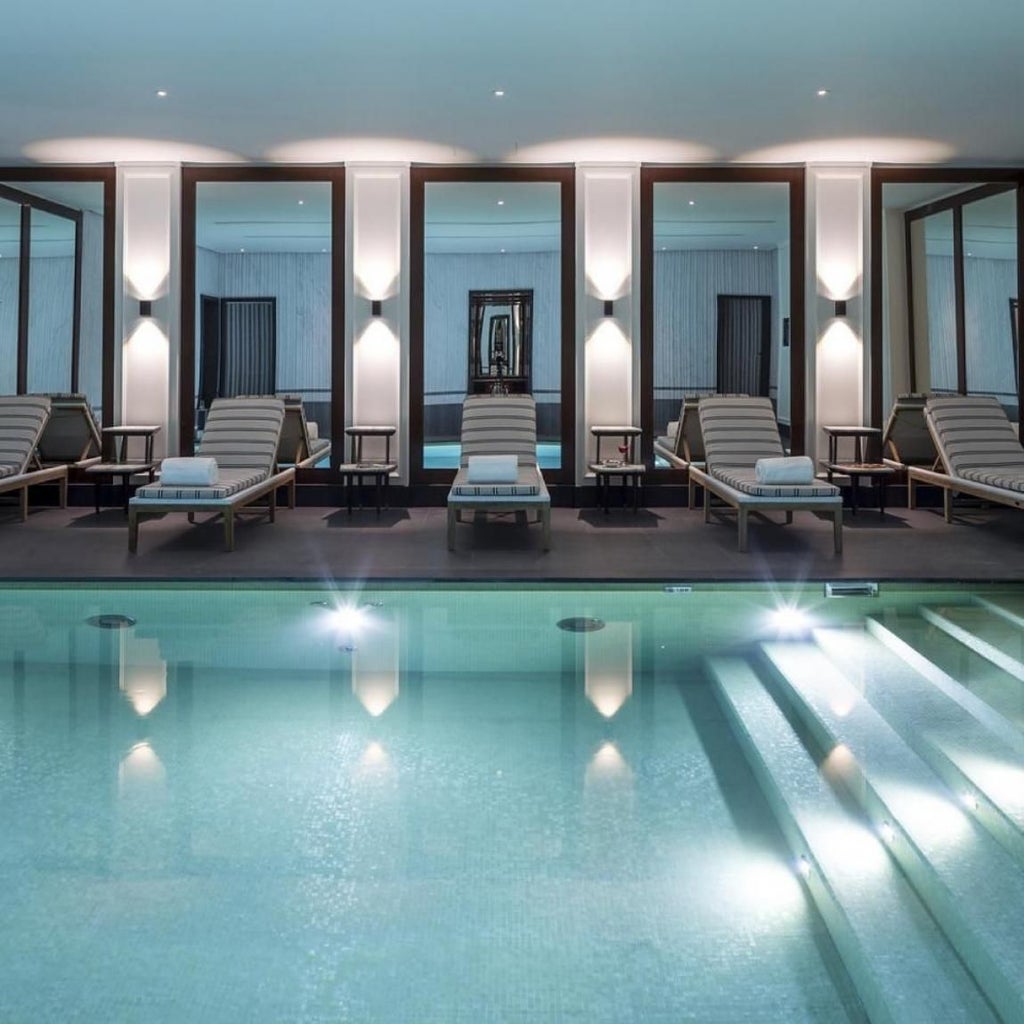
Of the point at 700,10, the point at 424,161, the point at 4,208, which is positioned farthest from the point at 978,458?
the point at 4,208

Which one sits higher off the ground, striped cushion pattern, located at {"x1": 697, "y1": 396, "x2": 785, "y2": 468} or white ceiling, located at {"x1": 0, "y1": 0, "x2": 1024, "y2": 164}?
white ceiling, located at {"x1": 0, "y1": 0, "x2": 1024, "y2": 164}

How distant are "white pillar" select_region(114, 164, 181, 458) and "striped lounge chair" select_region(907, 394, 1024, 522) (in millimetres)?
6838

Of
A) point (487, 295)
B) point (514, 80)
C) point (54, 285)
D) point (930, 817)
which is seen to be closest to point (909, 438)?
point (487, 295)

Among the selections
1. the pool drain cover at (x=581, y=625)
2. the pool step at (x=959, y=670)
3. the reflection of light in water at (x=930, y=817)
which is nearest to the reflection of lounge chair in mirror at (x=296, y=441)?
the pool drain cover at (x=581, y=625)

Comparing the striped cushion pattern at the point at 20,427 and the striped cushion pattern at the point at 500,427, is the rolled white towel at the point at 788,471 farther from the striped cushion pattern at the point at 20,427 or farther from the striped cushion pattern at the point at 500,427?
the striped cushion pattern at the point at 20,427

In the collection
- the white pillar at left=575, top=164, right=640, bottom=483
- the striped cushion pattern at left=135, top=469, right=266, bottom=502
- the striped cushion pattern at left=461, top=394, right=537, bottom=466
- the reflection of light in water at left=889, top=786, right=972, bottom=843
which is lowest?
the reflection of light in water at left=889, top=786, right=972, bottom=843

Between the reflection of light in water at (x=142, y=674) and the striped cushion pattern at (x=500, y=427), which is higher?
the striped cushion pattern at (x=500, y=427)

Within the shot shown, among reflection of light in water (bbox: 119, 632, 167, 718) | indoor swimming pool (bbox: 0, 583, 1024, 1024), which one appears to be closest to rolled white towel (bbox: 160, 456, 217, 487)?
indoor swimming pool (bbox: 0, 583, 1024, 1024)

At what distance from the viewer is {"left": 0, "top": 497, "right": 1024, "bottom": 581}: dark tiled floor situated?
700cm

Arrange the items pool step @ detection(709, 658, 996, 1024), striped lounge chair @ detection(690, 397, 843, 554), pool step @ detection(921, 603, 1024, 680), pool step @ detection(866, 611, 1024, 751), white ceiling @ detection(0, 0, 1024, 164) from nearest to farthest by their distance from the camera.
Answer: pool step @ detection(709, 658, 996, 1024)
pool step @ detection(866, 611, 1024, 751)
pool step @ detection(921, 603, 1024, 680)
white ceiling @ detection(0, 0, 1024, 164)
striped lounge chair @ detection(690, 397, 843, 554)

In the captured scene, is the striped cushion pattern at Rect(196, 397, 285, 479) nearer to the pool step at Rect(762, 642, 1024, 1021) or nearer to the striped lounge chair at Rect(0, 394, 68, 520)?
the striped lounge chair at Rect(0, 394, 68, 520)

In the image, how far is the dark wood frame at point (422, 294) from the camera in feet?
35.8

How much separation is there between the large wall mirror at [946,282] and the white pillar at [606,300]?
2.29 m

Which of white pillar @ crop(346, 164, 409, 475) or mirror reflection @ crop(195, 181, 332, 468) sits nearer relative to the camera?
white pillar @ crop(346, 164, 409, 475)
